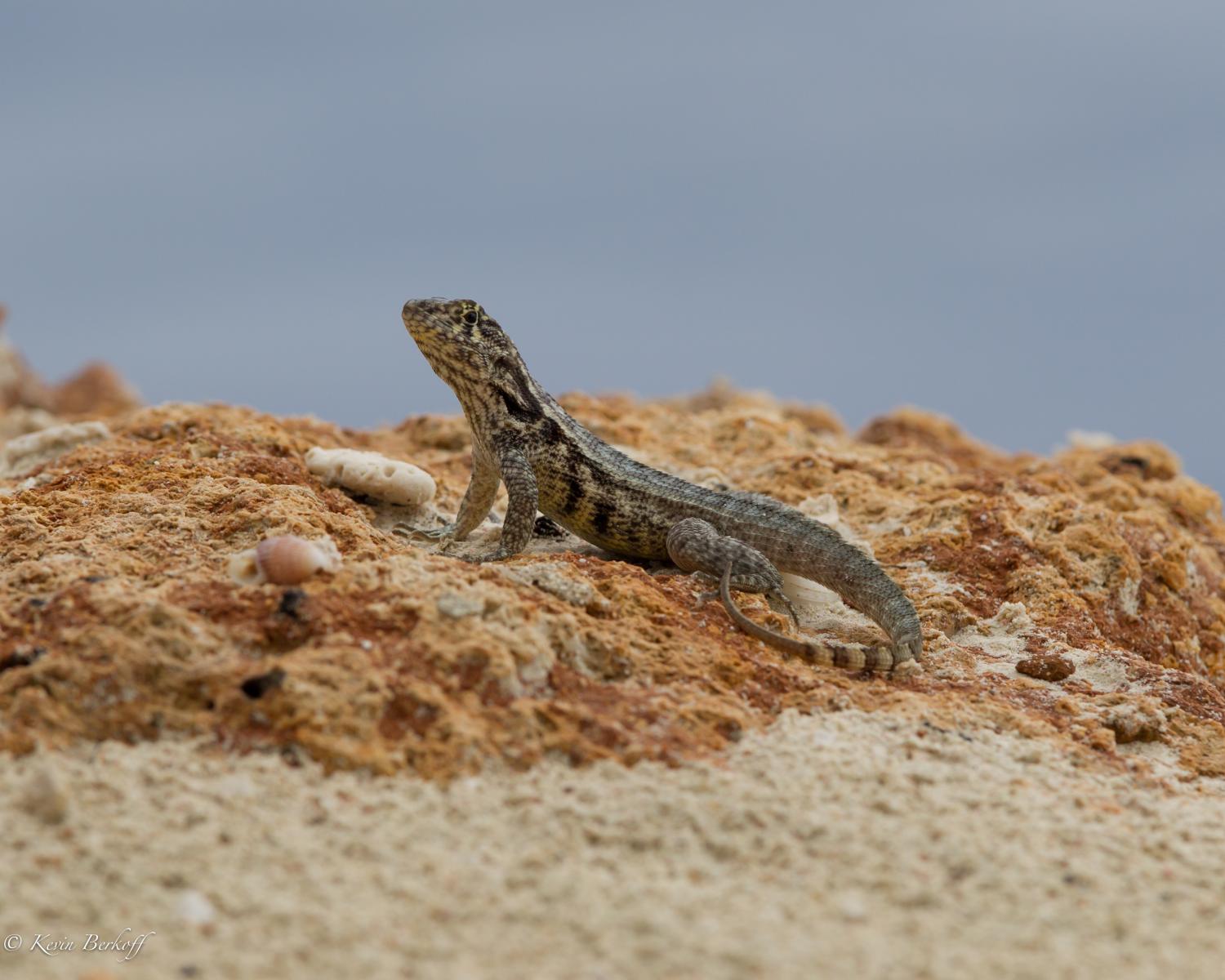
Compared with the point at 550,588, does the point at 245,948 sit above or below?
below

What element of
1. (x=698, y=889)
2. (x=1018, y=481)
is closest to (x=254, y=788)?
(x=698, y=889)

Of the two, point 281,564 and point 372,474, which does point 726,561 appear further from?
point 281,564

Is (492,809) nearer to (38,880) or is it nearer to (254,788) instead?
(254,788)

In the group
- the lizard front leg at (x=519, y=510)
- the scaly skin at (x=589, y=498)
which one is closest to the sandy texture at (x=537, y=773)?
the scaly skin at (x=589, y=498)
